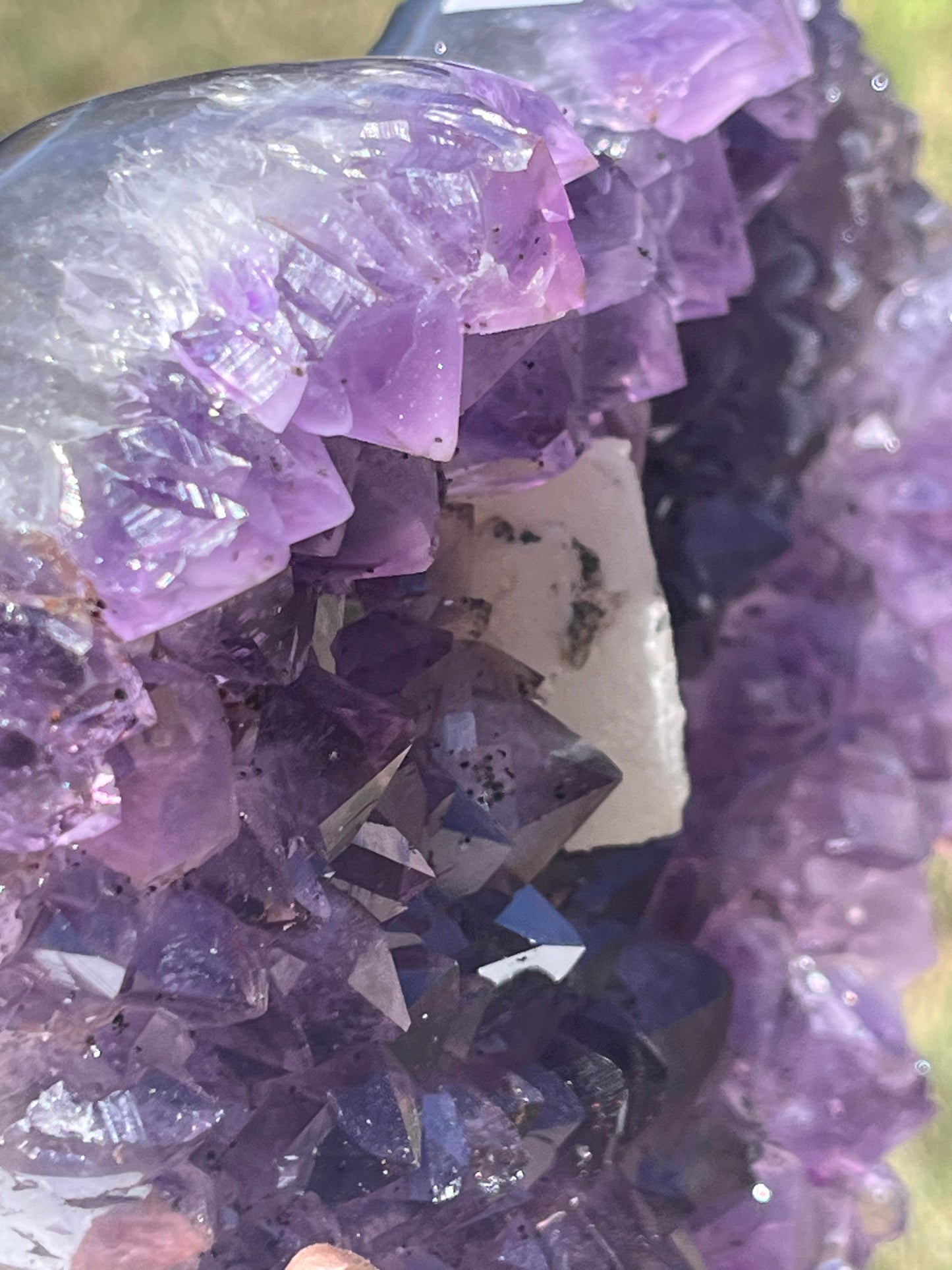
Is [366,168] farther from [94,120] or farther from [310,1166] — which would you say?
[310,1166]

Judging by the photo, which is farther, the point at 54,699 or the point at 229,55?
the point at 229,55

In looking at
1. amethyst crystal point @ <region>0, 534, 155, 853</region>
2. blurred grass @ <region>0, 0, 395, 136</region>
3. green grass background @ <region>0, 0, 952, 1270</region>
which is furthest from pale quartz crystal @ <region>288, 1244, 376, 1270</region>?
blurred grass @ <region>0, 0, 395, 136</region>

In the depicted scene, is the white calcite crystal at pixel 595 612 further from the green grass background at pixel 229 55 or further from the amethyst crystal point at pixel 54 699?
the green grass background at pixel 229 55

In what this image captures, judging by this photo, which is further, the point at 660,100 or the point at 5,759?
the point at 660,100

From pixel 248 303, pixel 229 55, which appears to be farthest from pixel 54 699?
pixel 229 55

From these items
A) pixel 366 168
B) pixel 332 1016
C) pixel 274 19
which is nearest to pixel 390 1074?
pixel 332 1016

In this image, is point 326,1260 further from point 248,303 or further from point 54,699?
point 248,303
